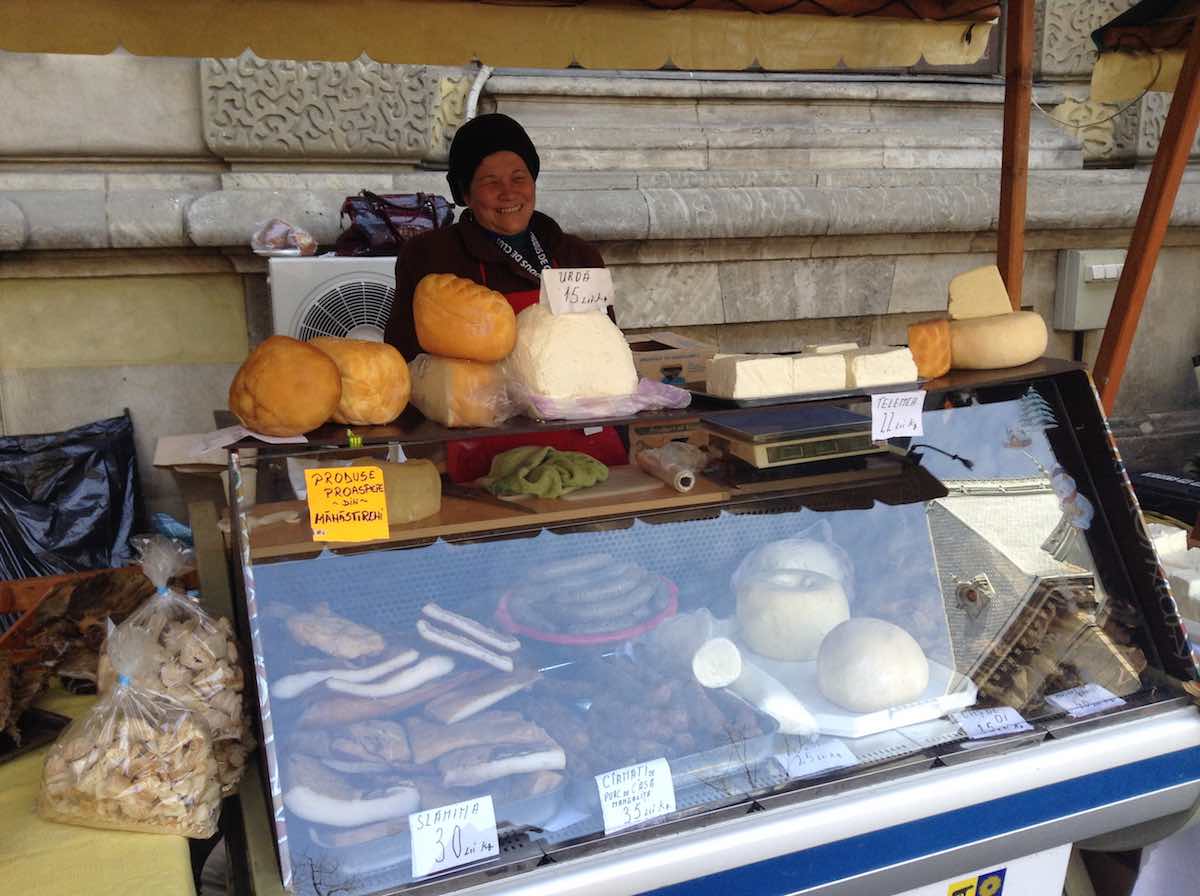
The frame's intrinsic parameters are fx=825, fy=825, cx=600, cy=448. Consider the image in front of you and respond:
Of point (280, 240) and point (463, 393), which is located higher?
A: point (280, 240)

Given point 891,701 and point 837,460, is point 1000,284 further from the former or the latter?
point 891,701

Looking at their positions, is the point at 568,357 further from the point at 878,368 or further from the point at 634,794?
the point at 634,794

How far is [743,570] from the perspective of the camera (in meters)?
1.70

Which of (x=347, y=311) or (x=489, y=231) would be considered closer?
(x=489, y=231)

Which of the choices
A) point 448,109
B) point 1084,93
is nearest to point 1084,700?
point 448,109

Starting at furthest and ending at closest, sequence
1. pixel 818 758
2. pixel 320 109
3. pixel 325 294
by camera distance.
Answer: pixel 320 109, pixel 325 294, pixel 818 758

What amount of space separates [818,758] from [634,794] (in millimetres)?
349

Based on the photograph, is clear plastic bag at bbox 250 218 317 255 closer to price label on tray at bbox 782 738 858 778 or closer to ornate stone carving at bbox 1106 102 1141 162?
price label on tray at bbox 782 738 858 778

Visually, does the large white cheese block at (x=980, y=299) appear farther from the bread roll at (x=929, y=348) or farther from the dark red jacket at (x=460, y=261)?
the dark red jacket at (x=460, y=261)

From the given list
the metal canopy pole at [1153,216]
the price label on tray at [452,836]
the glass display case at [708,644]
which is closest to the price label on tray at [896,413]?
the glass display case at [708,644]

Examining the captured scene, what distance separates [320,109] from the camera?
3975 millimetres

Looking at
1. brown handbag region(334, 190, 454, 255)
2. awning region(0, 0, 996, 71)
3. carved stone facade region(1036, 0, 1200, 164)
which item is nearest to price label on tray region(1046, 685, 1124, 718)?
awning region(0, 0, 996, 71)

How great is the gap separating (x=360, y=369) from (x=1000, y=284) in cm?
137

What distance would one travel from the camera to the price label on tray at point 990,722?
1.54m
